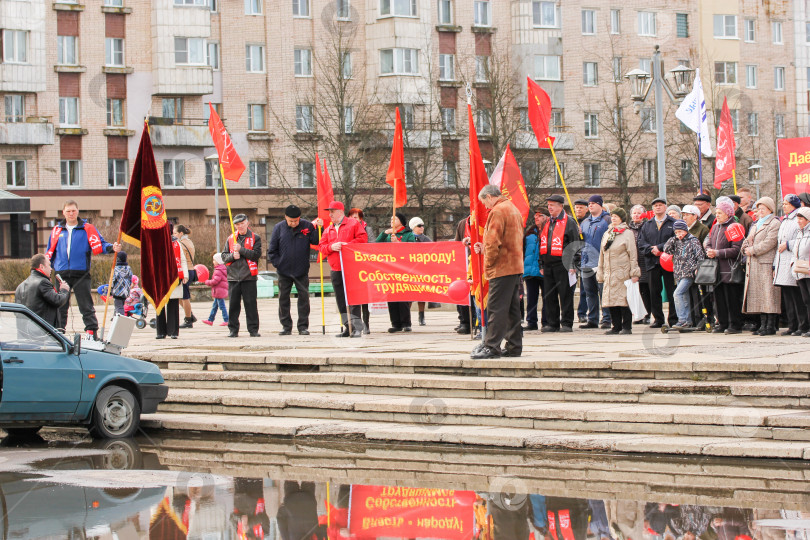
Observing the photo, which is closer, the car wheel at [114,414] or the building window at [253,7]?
the car wheel at [114,414]

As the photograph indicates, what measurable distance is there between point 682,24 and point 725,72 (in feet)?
12.2

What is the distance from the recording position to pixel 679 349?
Result: 40.7ft

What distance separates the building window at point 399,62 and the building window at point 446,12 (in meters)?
2.94

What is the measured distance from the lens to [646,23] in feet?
202

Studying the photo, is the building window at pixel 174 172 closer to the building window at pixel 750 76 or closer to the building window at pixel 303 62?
the building window at pixel 303 62

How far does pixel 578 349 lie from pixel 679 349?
3.85ft

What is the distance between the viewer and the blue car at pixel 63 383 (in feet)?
34.7

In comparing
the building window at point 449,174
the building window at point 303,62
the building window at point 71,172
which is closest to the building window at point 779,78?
the building window at point 449,174

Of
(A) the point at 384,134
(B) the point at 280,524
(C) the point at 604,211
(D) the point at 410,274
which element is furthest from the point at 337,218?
(A) the point at 384,134

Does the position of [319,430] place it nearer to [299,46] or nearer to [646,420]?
[646,420]

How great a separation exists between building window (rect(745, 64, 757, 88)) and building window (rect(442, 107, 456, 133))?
732 inches

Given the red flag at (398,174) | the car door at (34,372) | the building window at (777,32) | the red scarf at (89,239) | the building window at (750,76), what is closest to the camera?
the car door at (34,372)

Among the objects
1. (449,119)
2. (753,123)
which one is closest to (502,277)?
(449,119)

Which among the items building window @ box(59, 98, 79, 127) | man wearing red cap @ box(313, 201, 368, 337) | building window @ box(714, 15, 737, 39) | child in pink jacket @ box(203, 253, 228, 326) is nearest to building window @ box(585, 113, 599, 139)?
building window @ box(714, 15, 737, 39)
